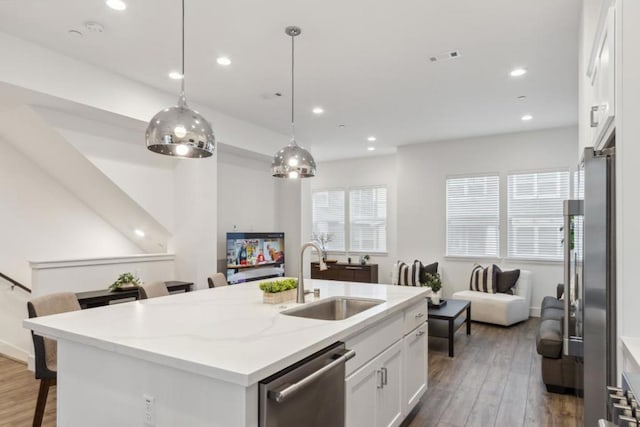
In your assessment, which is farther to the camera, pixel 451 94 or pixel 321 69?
pixel 451 94

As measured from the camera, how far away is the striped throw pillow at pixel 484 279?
616cm

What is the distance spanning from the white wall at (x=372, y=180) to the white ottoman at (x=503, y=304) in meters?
2.30

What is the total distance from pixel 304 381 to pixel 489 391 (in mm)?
2618

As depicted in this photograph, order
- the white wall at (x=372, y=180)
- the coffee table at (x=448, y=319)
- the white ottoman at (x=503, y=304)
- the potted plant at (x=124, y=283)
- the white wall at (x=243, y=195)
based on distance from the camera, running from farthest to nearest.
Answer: the white wall at (x=372, y=180), the white wall at (x=243, y=195), the white ottoman at (x=503, y=304), the coffee table at (x=448, y=319), the potted plant at (x=124, y=283)

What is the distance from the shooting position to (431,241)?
24.1 feet

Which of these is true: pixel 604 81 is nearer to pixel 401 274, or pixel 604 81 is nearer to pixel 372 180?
pixel 401 274

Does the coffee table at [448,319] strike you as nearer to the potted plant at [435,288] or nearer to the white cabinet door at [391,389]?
the potted plant at [435,288]

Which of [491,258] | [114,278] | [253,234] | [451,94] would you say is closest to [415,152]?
[491,258]

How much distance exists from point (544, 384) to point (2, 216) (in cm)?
600

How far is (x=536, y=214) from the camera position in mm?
6430

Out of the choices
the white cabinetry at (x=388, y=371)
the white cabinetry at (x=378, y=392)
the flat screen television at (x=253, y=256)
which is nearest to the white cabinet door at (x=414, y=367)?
the white cabinetry at (x=388, y=371)

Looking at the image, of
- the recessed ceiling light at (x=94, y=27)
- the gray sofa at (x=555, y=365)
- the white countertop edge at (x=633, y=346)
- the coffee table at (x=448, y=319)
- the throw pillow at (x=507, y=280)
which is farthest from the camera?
the throw pillow at (x=507, y=280)

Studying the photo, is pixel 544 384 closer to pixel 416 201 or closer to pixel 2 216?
pixel 416 201

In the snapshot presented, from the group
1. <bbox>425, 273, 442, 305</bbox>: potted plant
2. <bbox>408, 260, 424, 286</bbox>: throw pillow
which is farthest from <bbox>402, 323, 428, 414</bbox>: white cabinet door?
<bbox>408, 260, 424, 286</bbox>: throw pillow
